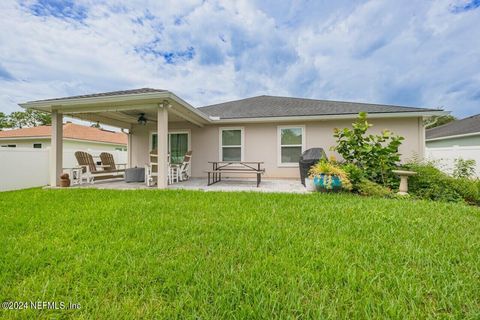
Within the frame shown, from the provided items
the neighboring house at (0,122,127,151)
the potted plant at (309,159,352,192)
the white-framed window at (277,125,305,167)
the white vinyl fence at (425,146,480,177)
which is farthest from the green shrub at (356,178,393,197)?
the neighboring house at (0,122,127,151)

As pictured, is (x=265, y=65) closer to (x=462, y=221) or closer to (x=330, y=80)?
(x=330, y=80)

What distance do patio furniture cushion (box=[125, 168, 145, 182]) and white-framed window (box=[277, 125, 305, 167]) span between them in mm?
5463

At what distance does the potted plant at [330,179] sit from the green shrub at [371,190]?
12.0 inches

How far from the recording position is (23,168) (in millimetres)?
6973

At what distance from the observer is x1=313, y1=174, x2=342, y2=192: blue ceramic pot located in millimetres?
5438

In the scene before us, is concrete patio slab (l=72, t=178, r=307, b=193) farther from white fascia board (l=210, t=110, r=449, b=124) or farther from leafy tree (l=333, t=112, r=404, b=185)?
white fascia board (l=210, t=110, r=449, b=124)

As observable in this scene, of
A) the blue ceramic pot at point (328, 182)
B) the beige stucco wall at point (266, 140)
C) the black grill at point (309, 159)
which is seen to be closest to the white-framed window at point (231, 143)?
the beige stucco wall at point (266, 140)

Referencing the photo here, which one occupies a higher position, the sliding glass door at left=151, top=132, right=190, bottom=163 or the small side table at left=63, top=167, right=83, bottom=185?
the sliding glass door at left=151, top=132, right=190, bottom=163

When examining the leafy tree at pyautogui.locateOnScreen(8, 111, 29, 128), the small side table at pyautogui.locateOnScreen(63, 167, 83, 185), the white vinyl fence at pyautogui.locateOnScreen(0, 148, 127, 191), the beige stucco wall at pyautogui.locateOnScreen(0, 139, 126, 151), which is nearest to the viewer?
the white vinyl fence at pyautogui.locateOnScreen(0, 148, 127, 191)

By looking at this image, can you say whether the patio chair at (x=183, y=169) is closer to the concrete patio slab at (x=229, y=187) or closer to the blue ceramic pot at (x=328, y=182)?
the concrete patio slab at (x=229, y=187)

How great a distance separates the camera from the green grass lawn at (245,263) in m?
1.45

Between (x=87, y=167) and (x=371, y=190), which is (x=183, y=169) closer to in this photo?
(x=87, y=167)

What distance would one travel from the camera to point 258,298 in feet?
4.95

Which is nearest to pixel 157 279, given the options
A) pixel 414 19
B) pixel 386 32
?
pixel 414 19
